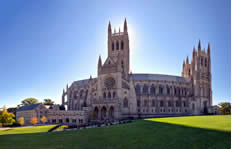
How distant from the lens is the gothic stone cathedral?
2884 inches

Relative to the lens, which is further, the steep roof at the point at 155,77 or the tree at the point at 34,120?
the steep roof at the point at 155,77

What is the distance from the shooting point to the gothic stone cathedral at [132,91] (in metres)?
73.2

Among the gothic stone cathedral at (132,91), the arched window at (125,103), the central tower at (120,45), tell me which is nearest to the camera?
the gothic stone cathedral at (132,91)

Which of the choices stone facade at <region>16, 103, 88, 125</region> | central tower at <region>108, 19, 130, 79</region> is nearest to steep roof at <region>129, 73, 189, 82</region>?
central tower at <region>108, 19, 130, 79</region>

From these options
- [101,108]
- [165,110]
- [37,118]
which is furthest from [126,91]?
[37,118]

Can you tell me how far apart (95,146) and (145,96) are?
6720cm

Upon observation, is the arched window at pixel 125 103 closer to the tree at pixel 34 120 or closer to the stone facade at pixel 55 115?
the stone facade at pixel 55 115

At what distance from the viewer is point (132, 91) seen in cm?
7831

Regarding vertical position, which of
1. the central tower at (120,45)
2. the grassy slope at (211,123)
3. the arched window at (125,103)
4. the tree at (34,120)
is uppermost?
the central tower at (120,45)

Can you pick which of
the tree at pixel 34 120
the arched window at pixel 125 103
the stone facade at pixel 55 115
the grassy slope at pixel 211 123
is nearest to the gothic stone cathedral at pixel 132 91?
the arched window at pixel 125 103

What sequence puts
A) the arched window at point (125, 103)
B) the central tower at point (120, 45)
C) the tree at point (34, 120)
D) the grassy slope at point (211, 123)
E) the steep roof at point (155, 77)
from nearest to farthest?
1. the grassy slope at point (211, 123)
2. the tree at point (34, 120)
3. the arched window at point (125, 103)
4. the steep roof at point (155, 77)
5. the central tower at point (120, 45)

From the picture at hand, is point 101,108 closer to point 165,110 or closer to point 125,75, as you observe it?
point 125,75

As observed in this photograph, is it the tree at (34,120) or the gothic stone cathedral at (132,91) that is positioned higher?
the gothic stone cathedral at (132,91)

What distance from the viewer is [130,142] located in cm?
2058
